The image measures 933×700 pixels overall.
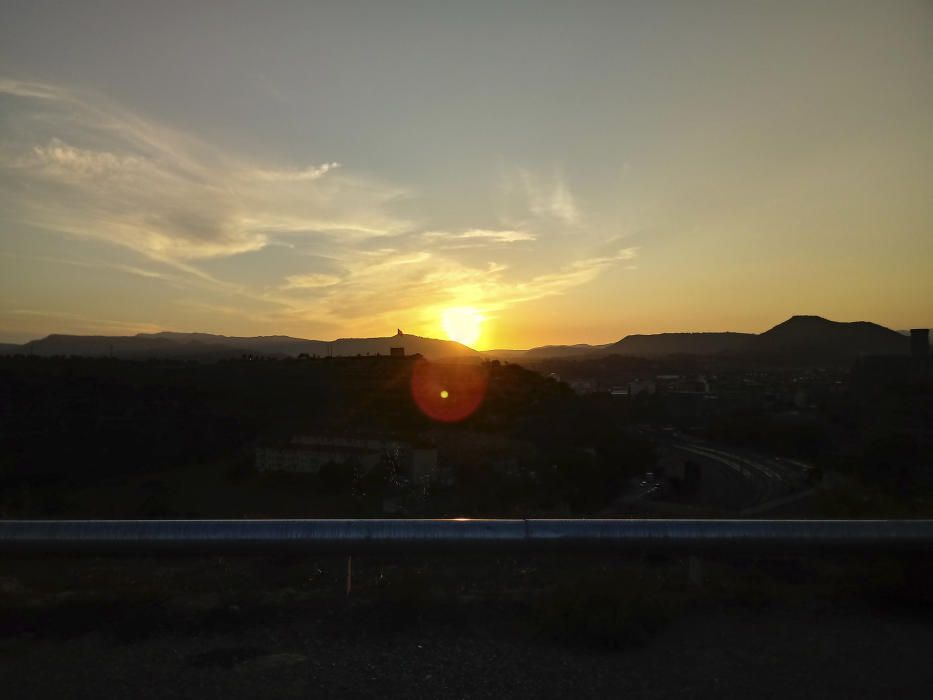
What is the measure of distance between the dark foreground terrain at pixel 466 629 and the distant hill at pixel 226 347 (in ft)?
185

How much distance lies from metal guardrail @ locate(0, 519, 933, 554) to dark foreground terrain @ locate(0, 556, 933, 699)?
1.13 feet

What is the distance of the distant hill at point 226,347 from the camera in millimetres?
69812

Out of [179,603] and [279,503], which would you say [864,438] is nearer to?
[279,503]

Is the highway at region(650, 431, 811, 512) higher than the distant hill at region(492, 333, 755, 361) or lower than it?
lower

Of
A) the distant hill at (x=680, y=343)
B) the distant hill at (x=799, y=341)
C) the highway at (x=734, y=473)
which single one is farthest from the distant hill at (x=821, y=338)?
the highway at (x=734, y=473)

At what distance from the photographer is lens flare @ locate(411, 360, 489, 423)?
27406 millimetres

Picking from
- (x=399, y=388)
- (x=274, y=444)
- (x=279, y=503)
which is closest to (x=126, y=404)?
(x=274, y=444)

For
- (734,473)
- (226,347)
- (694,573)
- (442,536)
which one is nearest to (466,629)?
(442,536)

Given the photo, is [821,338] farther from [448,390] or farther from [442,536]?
[442,536]

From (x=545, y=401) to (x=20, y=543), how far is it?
78.2 ft

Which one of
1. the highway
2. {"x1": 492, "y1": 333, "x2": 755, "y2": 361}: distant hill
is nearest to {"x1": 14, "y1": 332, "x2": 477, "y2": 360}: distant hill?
{"x1": 492, "y1": 333, "x2": 755, "y2": 361}: distant hill

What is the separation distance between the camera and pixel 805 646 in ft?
13.9

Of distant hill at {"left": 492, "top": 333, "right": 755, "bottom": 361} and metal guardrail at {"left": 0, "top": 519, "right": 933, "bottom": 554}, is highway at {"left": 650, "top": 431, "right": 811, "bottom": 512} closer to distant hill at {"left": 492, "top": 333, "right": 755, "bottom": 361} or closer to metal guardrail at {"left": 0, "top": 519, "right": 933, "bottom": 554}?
metal guardrail at {"left": 0, "top": 519, "right": 933, "bottom": 554}

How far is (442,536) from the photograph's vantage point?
4.66m
